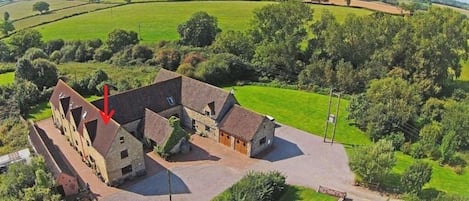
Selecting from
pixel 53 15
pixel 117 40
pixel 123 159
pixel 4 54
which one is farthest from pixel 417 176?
pixel 53 15

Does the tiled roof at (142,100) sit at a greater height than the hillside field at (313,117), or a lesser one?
greater

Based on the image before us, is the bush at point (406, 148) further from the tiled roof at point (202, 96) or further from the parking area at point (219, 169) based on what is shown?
the tiled roof at point (202, 96)

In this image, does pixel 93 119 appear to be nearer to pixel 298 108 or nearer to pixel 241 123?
pixel 241 123

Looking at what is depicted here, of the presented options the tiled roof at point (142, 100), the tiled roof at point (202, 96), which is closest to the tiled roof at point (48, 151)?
the tiled roof at point (142, 100)

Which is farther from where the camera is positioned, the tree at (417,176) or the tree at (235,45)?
the tree at (235,45)

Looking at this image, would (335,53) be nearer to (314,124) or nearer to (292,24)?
(292,24)

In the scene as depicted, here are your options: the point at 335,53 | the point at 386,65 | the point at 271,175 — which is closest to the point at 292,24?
the point at 335,53
